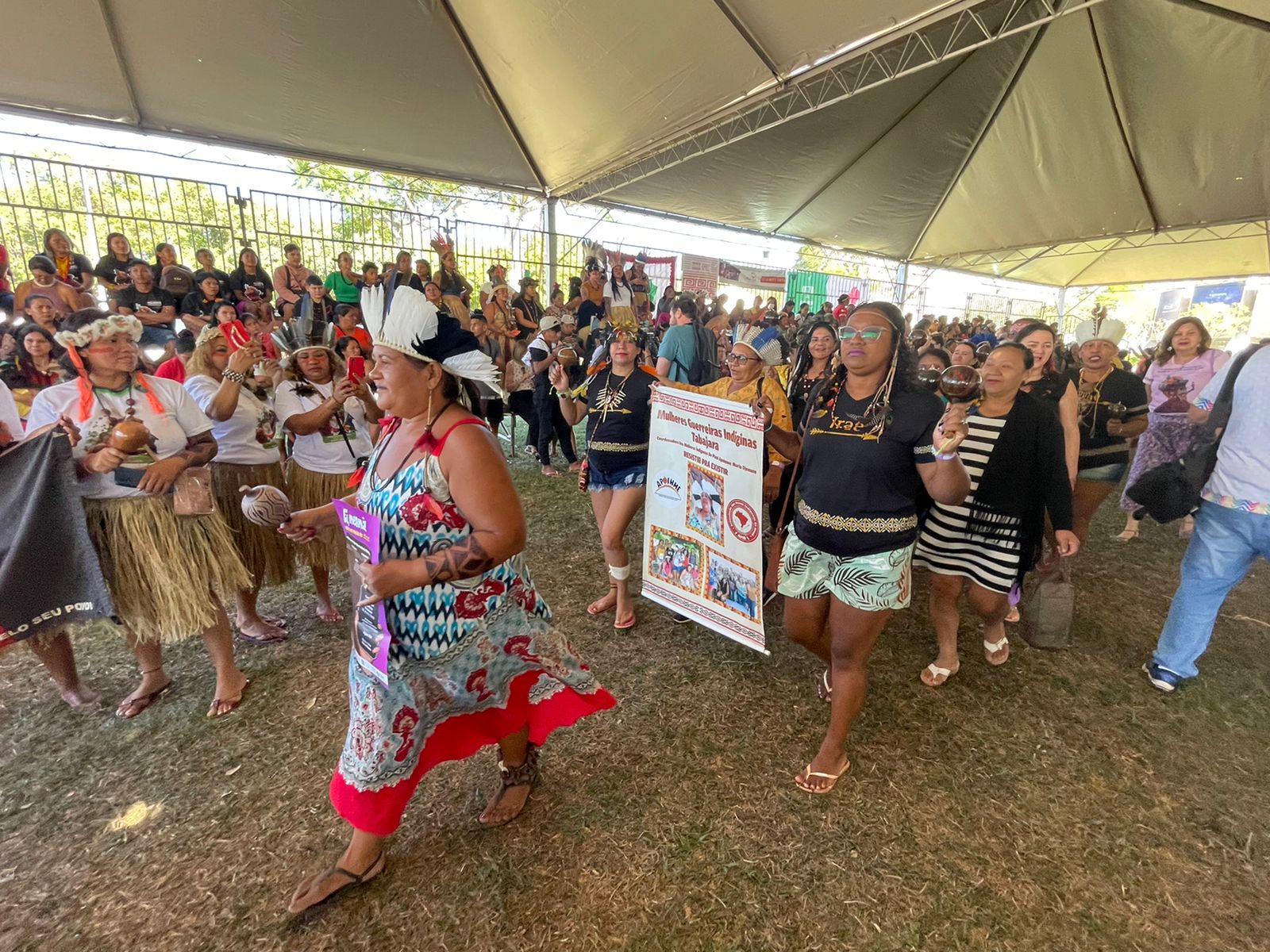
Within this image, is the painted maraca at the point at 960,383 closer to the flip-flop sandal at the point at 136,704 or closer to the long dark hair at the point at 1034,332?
the long dark hair at the point at 1034,332

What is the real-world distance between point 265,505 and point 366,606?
47cm

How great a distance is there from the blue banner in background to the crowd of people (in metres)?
30.9

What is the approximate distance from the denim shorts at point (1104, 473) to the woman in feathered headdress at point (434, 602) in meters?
4.08

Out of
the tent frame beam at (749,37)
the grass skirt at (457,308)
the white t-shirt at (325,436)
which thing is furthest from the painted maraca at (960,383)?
the tent frame beam at (749,37)

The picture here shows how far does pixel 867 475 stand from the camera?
7.47 ft

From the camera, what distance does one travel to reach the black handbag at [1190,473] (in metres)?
2.89

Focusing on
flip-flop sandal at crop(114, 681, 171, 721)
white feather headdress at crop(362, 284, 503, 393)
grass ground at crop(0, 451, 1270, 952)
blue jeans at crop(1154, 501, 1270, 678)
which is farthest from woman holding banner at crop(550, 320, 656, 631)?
blue jeans at crop(1154, 501, 1270, 678)

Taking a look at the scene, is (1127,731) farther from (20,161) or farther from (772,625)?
(20,161)

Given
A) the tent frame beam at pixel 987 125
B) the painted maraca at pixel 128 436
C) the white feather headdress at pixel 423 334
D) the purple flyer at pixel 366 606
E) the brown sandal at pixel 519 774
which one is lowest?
the brown sandal at pixel 519 774

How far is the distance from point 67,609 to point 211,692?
0.82 meters

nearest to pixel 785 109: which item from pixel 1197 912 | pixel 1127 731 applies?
pixel 1127 731

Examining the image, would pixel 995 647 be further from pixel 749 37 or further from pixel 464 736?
pixel 749 37

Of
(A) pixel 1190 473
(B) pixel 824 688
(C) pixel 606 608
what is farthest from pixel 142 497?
(A) pixel 1190 473

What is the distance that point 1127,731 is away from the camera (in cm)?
298
